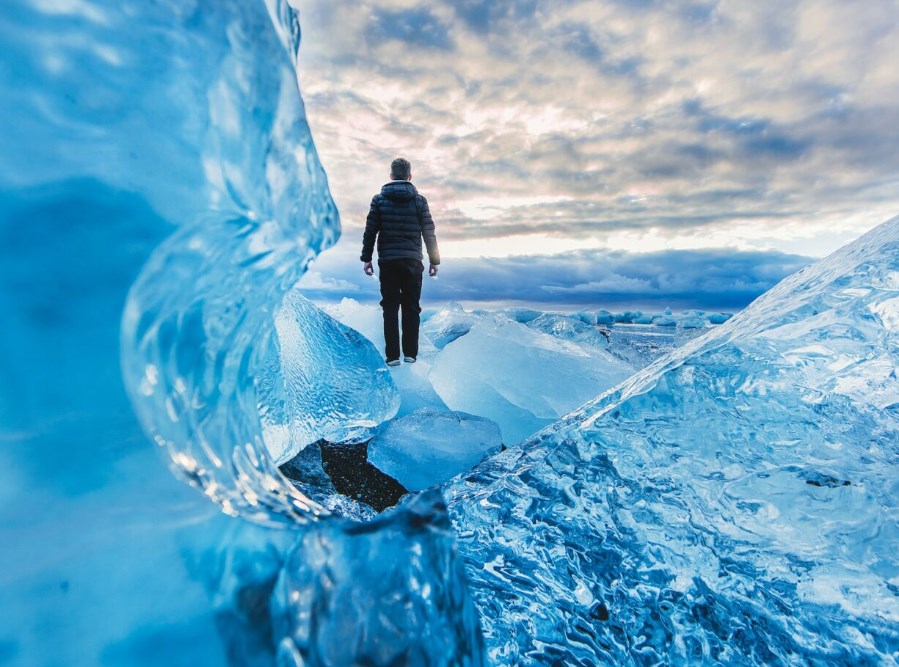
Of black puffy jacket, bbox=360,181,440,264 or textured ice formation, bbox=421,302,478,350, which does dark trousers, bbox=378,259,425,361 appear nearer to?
black puffy jacket, bbox=360,181,440,264

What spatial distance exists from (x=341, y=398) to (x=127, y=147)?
2347 mm

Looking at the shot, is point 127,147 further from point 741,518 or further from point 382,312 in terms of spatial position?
point 382,312

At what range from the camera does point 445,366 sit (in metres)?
3.40


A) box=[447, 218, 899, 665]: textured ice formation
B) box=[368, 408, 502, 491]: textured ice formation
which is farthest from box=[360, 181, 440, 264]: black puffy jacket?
box=[447, 218, 899, 665]: textured ice formation

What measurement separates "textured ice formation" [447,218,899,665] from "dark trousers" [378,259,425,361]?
10.3ft

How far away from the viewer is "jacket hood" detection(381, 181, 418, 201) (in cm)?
432

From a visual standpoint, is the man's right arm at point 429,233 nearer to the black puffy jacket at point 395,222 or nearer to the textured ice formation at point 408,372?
the black puffy jacket at point 395,222

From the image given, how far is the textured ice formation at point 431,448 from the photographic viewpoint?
91.0 inches

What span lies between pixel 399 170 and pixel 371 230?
0.61m

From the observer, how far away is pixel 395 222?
171 inches

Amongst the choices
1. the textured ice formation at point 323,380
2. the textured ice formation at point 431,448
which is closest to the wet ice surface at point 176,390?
the textured ice formation at point 431,448

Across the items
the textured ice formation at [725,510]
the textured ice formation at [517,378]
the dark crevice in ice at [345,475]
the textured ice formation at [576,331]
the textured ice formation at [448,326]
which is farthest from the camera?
the textured ice formation at [448,326]

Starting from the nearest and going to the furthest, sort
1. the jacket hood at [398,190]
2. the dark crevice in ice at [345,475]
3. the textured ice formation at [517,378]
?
the dark crevice in ice at [345,475] → the textured ice formation at [517,378] → the jacket hood at [398,190]

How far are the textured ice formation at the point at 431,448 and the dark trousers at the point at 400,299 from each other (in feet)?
6.21
